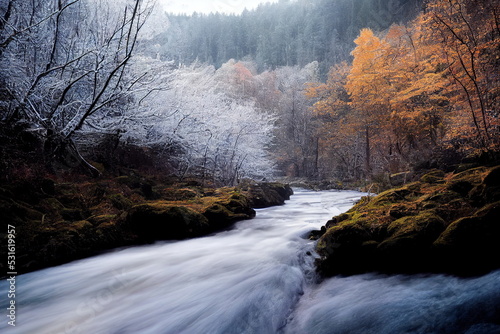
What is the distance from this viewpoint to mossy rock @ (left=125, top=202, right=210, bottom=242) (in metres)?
5.09

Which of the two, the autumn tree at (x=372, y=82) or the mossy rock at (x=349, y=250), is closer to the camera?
the mossy rock at (x=349, y=250)

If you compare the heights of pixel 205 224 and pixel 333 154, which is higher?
pixel 333 154

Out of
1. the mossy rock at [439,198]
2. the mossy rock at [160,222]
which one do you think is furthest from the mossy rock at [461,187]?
the mossy rock at [160,222]

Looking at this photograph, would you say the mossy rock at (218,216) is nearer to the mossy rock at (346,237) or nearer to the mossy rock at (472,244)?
the mossy rock at (346,237)

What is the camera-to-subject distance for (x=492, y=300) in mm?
1927

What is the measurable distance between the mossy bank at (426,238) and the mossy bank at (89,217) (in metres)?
3.25

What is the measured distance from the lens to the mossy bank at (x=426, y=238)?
94.9 inches

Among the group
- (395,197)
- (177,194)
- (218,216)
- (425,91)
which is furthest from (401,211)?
(425,91)

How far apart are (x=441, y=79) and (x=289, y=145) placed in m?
17.0

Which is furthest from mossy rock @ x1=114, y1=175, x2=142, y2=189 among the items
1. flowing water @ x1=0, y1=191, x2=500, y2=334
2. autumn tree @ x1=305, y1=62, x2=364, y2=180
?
autumn tree @ x1=305, y1=62, x2=364, y2=180

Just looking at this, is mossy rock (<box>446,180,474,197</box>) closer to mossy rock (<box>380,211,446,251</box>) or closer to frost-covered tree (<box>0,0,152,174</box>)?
mossy rock (<box>380,211,446,251</box>)

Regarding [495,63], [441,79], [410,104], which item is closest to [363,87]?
[410,104]

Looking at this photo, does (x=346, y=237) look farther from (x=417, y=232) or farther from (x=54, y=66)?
(x=54, y=66)

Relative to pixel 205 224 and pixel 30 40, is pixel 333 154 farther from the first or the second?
pixel 30 40
